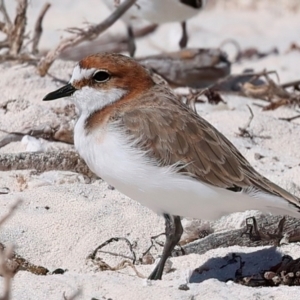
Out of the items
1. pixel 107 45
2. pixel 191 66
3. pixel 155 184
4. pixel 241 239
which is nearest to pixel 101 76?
pixel 155 184

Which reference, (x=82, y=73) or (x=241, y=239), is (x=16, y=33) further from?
(x=241, y=239)

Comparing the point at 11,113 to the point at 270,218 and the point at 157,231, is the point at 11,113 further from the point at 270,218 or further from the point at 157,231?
the point at 270,218

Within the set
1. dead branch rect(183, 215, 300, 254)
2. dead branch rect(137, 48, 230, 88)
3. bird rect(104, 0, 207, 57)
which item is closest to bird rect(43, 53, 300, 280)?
dead branch rect(183, 215, 300, 254)

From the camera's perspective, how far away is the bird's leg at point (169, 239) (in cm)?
351

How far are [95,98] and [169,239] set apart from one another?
2.31ft

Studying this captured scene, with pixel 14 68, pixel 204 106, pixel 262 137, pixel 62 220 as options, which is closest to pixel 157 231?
pixel 62 220

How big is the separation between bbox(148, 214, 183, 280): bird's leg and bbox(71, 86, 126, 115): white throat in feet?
1.85

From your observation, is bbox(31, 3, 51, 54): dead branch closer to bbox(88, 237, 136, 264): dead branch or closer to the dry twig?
the dry twig

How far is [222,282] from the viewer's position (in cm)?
341

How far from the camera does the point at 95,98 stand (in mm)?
3697

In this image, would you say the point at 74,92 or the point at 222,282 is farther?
the point at 74,92

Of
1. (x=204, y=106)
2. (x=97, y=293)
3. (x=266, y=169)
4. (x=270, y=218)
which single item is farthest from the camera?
(x=204, y=106)

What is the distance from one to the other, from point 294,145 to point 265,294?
2.11 m

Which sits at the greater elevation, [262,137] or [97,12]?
[262,137]
